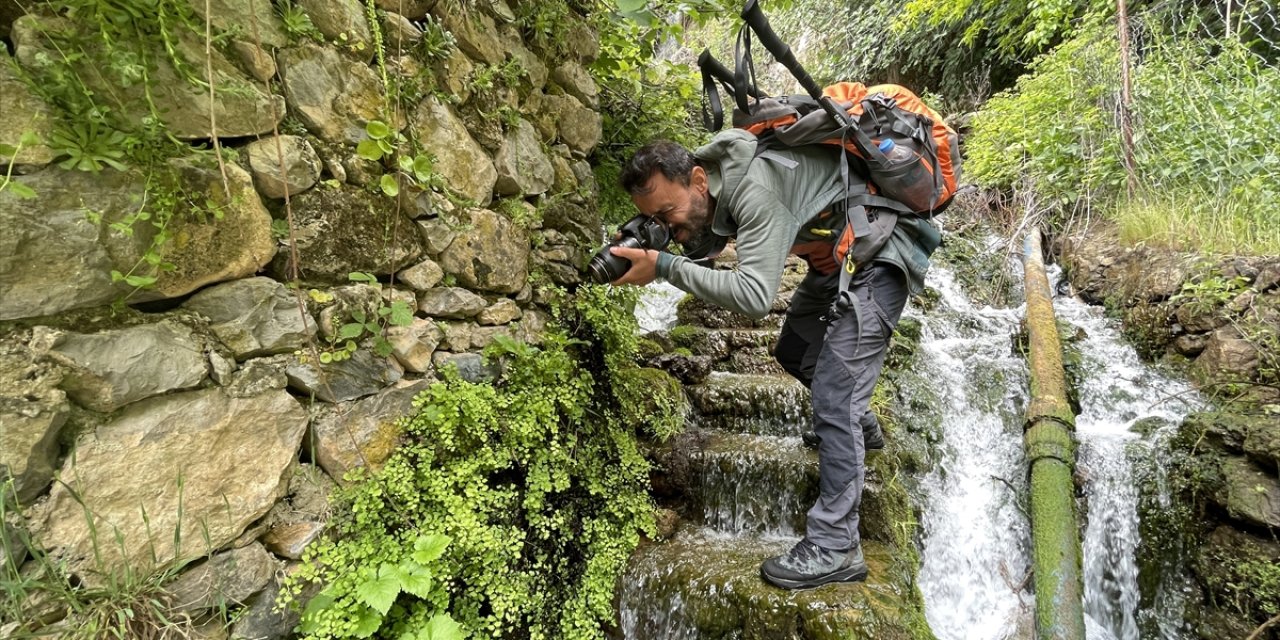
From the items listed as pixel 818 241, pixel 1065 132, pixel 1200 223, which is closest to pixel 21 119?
pixel 818 241

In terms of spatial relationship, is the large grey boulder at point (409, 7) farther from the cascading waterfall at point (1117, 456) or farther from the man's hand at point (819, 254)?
the cascading waterfall at point (1117, 456)

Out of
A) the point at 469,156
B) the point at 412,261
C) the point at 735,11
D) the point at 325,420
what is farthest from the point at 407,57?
the point at 735,11

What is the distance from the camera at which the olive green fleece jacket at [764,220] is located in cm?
207

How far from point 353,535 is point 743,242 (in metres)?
1.86

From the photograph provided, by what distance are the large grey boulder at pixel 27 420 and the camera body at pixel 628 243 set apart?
171 cm

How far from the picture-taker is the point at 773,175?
218 cm

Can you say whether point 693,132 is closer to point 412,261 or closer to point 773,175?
point 773,175

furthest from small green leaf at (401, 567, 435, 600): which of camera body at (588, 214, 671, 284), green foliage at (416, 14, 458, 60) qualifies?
green foliage at (416, 14, 458, 60)

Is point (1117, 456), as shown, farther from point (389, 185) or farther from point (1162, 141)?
point (389, 185)

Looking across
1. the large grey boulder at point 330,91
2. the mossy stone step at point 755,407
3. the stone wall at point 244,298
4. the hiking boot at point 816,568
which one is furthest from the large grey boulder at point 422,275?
the mossy stone step at point 755,407

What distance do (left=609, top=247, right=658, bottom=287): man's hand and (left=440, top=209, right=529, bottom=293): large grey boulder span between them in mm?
564

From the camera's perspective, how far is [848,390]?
231 centimetres

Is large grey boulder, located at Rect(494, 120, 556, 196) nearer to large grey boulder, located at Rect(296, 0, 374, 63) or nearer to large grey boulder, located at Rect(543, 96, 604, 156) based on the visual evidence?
large grey boulder, located at Rect(543, 96, 604, 156)

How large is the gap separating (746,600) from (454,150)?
2.45m
